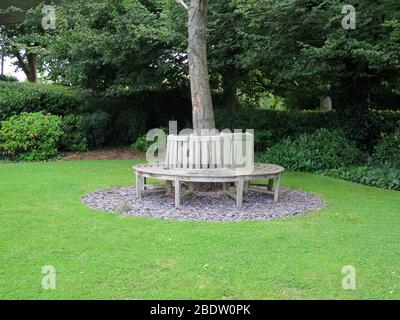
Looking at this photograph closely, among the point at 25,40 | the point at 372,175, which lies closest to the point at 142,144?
the point at 372,175

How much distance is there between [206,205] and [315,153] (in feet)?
17.1

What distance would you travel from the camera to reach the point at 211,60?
1357 cm

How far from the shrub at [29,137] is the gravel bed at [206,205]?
5.53m

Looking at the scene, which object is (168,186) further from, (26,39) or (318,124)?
(26,39)

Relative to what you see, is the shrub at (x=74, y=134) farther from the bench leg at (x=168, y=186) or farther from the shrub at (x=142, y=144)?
the bench leg at (x=168, y=186)

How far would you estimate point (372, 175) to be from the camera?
399 inches

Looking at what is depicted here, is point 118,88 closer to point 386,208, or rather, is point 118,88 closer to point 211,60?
point 211,60

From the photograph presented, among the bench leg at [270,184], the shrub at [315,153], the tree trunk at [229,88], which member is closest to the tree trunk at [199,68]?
the bench leg at [270,184]

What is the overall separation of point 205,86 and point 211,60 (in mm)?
5288

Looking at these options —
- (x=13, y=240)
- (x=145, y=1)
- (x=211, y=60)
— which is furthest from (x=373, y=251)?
(x=145, y=1)

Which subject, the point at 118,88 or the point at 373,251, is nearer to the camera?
the point at 373,251

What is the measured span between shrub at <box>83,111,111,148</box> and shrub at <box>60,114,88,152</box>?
6.3 inches

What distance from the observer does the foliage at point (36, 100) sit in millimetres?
14406

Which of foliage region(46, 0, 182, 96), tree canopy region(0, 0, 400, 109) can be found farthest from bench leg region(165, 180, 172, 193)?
foliage region(46, 0, 182, 96)
